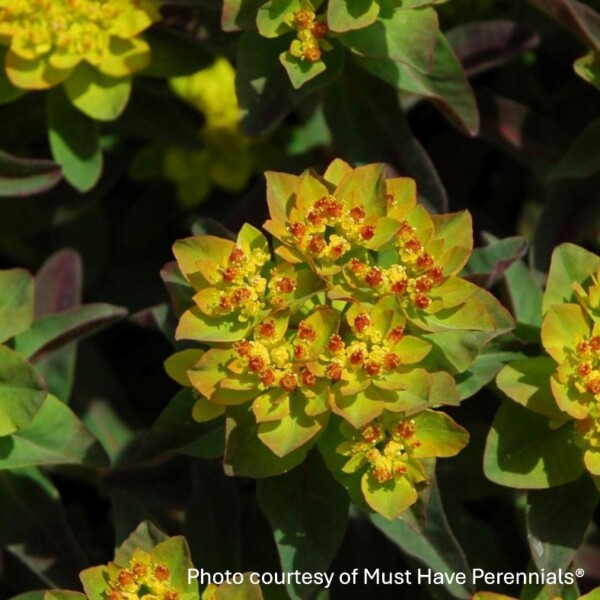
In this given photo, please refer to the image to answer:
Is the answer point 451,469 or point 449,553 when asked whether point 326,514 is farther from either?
point 451,469

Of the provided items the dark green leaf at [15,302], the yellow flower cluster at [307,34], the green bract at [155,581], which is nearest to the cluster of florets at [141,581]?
the green bract at [155,581]

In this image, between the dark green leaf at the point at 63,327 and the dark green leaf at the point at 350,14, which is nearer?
the dark green leaf at the point at 350,14

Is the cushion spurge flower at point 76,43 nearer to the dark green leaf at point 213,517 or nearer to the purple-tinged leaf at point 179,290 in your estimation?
the purple-tinged leaf at point 179,290

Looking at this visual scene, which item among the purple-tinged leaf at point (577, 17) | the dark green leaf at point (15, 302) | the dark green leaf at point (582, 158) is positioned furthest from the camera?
the dark green leaf at point (582, 158)

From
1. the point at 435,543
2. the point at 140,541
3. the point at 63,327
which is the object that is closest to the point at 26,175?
the point at 63,327

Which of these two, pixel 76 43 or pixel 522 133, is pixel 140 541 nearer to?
pixel 76 43

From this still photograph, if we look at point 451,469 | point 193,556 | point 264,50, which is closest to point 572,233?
point 451,469
